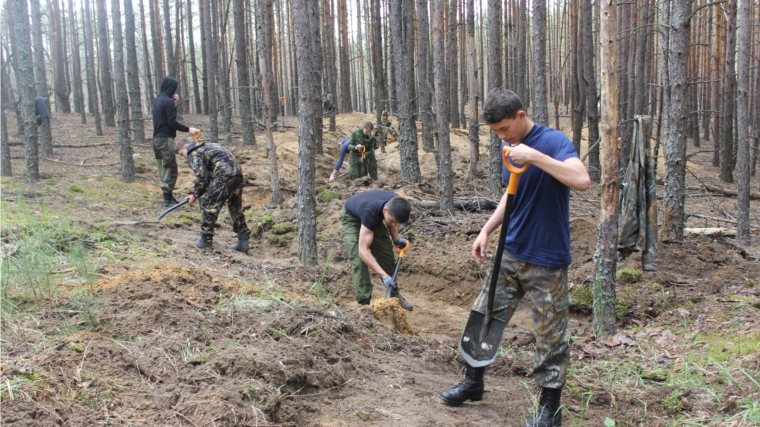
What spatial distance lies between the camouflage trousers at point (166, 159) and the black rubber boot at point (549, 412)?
8005mm

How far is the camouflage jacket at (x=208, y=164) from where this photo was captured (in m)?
7.37

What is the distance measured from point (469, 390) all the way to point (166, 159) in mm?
7837

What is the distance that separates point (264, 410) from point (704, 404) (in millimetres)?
2552

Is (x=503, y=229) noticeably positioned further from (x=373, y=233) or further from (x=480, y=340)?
(x=373, y=233)

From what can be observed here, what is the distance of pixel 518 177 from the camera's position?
286 cm

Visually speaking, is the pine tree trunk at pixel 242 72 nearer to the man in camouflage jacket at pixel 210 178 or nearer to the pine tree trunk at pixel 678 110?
the man in camouflage jacket at pixel 210 178

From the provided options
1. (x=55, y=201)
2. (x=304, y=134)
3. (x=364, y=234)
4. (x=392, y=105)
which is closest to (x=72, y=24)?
(x=392, y=105)

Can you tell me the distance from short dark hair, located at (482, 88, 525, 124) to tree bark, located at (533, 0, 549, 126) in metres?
8.57

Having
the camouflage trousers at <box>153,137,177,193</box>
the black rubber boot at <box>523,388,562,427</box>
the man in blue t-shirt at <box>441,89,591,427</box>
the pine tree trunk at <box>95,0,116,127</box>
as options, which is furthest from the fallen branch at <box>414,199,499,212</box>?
the pine tree trunk at <box>95,0,116,127</box>

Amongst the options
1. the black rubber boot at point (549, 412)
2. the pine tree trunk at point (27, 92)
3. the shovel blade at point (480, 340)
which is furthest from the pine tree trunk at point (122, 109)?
the black rubber boot at point (549, 412)

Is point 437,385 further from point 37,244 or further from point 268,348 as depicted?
point 37,244

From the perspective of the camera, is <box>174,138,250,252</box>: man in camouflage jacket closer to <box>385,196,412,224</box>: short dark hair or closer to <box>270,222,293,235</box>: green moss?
<box>270,222,293,235</box>: green moss

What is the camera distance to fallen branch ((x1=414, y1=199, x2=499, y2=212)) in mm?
9781

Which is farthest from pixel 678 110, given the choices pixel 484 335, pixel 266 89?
pixel 266 89
